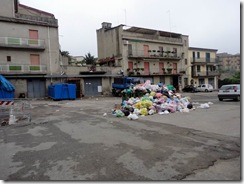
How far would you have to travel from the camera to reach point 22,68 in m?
26.0

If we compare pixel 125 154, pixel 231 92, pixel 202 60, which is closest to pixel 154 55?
pixel 202 60

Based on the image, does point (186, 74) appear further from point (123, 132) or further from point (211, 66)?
point (123, 132)

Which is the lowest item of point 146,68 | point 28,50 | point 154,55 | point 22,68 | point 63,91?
point 63,91

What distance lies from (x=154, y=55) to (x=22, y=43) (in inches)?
868

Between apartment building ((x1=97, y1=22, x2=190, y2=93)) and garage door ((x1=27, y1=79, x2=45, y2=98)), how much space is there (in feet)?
40.4

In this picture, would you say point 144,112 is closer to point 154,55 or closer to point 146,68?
point 146,68

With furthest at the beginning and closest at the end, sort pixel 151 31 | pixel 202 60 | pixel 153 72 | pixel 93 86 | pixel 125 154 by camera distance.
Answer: pixel 202 60, pixel 151 31, pixel 153 72, pixel 93 86, pixel 125 154

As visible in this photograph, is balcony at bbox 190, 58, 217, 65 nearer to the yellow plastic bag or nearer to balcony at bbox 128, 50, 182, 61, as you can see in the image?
balcony at bbox 128, 50, 182, 61

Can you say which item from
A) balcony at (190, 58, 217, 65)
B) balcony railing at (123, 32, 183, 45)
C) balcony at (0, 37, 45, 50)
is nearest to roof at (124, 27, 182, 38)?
balcony railing at (123, 32, 183, 45)

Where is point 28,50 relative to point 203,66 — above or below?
above

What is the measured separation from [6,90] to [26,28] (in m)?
11.1

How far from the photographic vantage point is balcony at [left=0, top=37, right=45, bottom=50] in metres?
24.8

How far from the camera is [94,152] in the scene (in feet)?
16.1

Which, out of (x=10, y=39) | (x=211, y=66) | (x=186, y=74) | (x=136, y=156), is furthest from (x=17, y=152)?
(x=211, y=66)
